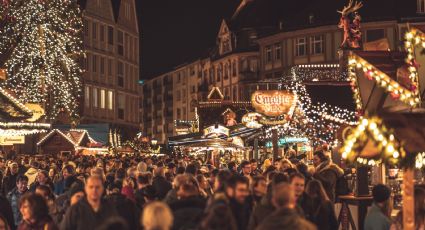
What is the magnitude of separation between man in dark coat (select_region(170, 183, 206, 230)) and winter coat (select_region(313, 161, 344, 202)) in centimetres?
509

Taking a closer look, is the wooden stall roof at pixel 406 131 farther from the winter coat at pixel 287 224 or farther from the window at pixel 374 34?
the window at pixel 374 34

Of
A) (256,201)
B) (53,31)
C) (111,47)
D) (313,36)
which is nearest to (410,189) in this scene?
(256,201)

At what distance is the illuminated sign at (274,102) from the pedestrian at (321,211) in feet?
54.6

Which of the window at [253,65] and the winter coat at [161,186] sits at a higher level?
the window at [253,65]

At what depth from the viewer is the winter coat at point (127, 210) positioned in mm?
10734

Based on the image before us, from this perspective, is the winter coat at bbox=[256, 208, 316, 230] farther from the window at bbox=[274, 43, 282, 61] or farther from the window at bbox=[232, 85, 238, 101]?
the window at bbox=[232, 85, 238, 101]

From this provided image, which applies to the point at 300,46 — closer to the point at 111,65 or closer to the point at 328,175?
the point at 111,65

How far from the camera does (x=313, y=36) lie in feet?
245

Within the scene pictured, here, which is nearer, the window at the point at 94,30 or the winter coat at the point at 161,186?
the winter coat at the point at 161,186

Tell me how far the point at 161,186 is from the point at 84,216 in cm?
528

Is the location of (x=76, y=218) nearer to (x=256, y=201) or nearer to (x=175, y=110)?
(x=256, y=201)

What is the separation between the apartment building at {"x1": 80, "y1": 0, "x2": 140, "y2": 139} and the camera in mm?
75875

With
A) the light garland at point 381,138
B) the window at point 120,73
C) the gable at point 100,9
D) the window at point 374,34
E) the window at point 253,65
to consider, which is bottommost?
the light garland at point 381,138

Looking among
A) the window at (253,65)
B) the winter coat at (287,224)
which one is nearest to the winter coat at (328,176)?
the winter coat at (287,224)
